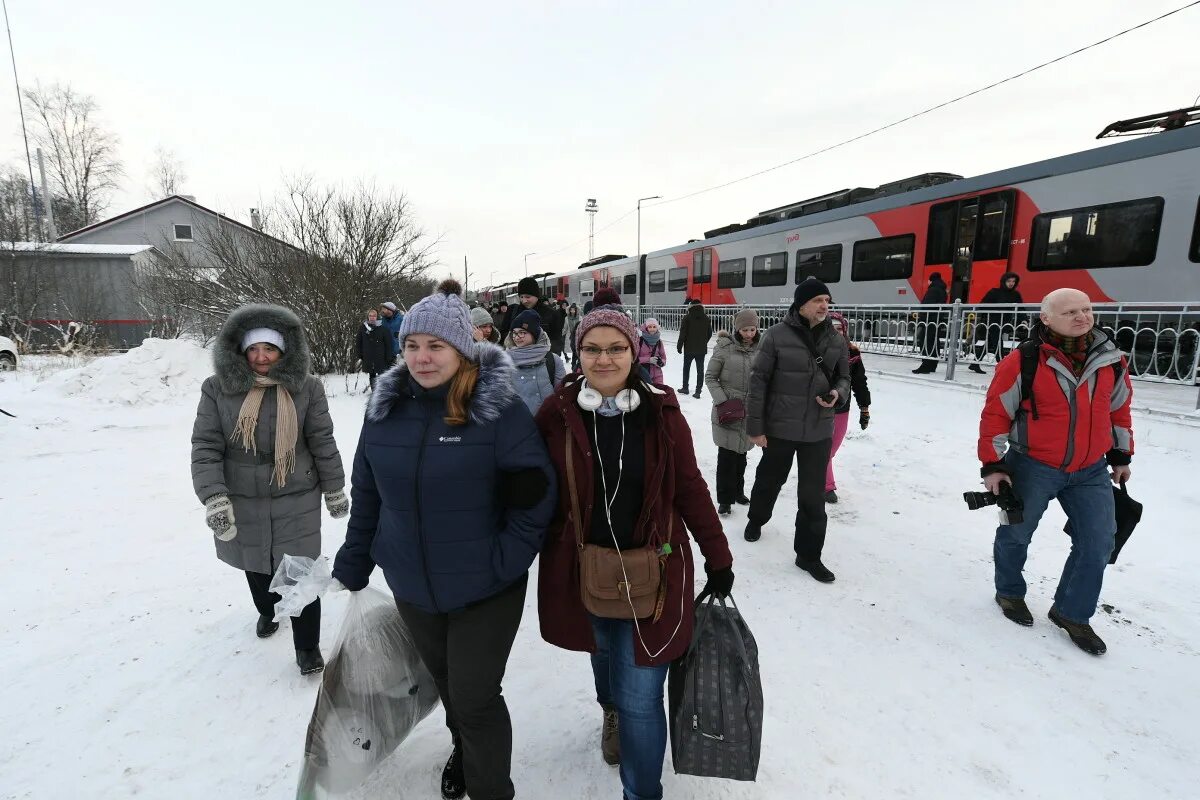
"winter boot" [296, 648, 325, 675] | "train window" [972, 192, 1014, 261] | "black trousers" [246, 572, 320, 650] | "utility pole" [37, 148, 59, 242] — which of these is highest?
"utility pole" [37, 148, 59, 242]

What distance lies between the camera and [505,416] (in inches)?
67.6

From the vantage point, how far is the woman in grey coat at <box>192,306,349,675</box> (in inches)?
97.9

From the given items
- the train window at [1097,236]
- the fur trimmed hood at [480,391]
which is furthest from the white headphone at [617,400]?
the train window at [1097,236]

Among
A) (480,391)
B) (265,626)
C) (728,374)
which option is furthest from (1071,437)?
(265,626)

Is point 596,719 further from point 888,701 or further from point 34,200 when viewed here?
point 34,200

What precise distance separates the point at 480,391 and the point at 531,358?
2386mm

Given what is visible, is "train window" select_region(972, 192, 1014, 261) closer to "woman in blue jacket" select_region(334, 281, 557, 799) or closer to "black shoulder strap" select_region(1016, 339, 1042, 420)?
"black shoulder strap" select_region(1016, 339, 1042, 420)

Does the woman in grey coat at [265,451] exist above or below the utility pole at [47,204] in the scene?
below

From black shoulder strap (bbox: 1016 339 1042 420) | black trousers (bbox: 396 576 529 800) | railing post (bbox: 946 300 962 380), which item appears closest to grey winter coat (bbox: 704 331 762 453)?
black shoulder strap (bbox: 1016 339 1042 420)

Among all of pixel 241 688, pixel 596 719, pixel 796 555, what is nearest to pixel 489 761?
pixel 596 719

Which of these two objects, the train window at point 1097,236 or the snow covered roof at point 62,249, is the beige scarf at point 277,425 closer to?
the train window at point 1097,236

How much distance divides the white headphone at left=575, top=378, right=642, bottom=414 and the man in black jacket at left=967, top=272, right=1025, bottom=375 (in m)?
8.49

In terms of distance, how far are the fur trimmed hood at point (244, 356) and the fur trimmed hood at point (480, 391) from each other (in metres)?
0.95

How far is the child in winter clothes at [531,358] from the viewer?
4023mm
